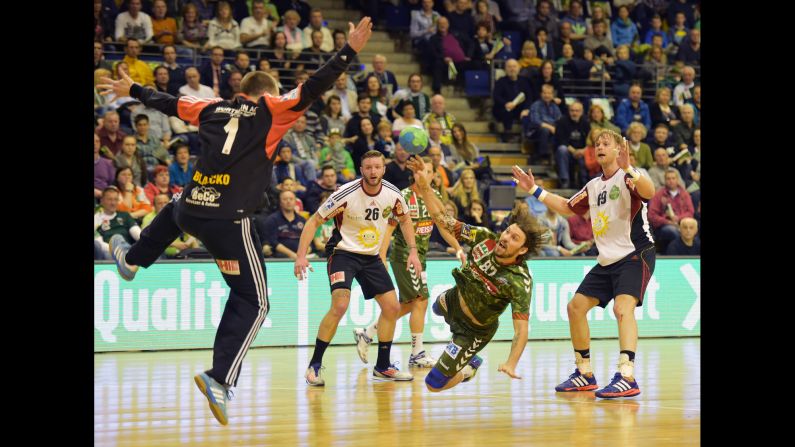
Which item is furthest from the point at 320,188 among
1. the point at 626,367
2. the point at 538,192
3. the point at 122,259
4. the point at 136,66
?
the point at 122,259

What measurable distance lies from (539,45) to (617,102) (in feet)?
5.87

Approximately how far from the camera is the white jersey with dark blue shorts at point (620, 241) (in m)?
9.26

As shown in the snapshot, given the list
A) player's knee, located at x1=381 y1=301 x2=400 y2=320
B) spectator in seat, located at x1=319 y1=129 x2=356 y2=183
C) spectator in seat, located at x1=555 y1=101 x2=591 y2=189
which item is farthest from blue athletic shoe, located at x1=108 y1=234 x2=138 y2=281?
spectator in seat, located at x1=555 y1=101 x2=591 y2=189

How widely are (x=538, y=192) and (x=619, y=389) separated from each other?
1.87 metres

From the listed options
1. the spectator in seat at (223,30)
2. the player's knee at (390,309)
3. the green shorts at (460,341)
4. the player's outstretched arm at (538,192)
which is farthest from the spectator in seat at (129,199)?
the green shorts at (460,341)

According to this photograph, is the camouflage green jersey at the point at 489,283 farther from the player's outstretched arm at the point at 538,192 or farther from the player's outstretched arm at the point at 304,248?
the player's outstretched arm at the point at 304,248

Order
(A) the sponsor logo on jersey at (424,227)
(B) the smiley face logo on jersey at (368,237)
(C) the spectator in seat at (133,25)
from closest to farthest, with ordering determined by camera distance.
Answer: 1. (B) the smiley face logo on jersey at (368,237)
2. (A) the sponsor logo on jersey at (424,227)
3. (C) the spectator in seat at (133,25)

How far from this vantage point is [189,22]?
1716 centimetres

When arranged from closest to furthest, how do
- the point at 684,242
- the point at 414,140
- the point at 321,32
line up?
1. the point at 414,140
2. the point at 684,242
3. the point at 321,32

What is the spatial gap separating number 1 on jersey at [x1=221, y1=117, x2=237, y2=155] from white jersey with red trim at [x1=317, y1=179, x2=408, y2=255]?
3.12m

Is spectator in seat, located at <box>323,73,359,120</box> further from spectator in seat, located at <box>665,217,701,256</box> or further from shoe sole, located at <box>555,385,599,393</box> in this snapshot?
shoe sole, located at <box>555,385,599,393</box>

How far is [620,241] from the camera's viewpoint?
9.38 meters

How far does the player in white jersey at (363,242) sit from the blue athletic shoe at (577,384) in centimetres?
158

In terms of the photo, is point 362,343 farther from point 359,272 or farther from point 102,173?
point 102,173
